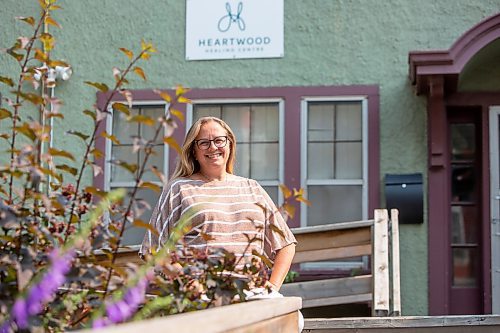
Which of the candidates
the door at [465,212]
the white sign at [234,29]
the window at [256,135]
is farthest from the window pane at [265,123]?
the door at [465,212]

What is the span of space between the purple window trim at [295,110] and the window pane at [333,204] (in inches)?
6.1

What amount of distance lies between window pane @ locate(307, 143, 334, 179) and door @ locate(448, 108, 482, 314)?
Result: 107cm

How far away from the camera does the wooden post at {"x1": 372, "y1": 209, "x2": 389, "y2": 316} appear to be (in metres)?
5.58

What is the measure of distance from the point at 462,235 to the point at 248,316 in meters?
6.09

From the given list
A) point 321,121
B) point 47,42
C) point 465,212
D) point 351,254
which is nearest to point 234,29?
point 321,121

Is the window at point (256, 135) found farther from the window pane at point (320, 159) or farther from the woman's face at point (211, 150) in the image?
the woman's face at point (211, 150)

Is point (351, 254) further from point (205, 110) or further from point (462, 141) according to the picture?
point (205, 110)

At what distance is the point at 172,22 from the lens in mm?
8164

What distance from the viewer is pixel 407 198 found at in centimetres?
752

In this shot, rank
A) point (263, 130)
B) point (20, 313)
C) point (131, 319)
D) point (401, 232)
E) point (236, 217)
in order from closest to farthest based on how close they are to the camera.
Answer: point (20, 313) → point (131, 319) → point (236, 217) → point (401, 232) → point (263, 130)

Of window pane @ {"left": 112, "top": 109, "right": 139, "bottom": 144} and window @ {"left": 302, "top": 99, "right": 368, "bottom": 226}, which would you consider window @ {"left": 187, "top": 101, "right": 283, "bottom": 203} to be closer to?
window @ {"left": 302, "top": 99, "right": 368, "bottom": 226}

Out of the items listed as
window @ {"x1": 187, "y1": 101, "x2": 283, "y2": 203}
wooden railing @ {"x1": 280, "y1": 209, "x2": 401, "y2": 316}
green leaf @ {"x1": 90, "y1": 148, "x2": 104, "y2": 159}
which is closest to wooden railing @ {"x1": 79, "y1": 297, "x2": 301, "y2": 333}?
green leaf @ {"x1": 90, "y1": 148, "x2": 104, "y2": 159}

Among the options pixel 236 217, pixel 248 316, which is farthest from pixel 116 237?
pixel 236 217

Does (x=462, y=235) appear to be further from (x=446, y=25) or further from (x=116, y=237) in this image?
(x=116, y=237)
